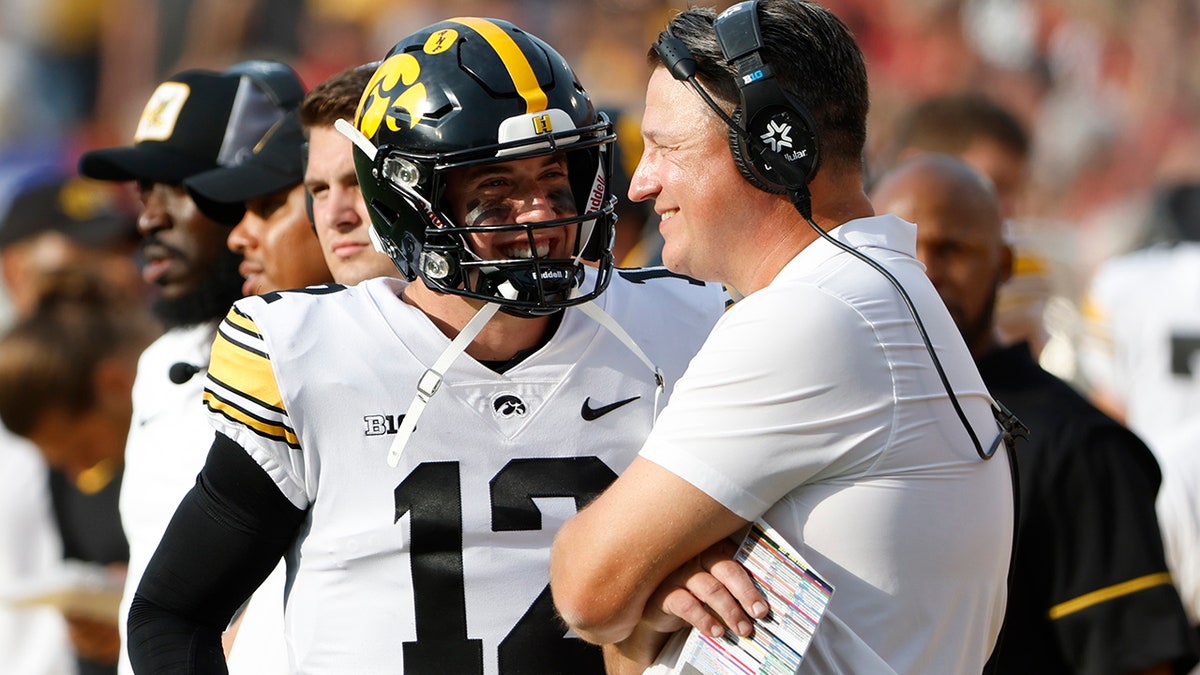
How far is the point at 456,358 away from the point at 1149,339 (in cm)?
464

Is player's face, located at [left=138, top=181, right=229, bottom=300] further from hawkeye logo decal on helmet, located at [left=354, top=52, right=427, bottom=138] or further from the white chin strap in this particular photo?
the white chin strap

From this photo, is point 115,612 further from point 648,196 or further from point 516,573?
point 648,196

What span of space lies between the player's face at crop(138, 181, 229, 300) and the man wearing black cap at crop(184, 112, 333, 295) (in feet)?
1.06

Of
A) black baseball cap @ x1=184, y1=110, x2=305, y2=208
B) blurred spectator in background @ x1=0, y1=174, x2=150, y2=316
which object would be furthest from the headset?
blurred spectator in background @ x1=0, y1=174, x2=150, y2=316

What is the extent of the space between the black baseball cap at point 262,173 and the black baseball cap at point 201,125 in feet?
0.88

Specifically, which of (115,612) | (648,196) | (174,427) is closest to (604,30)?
(115,612)

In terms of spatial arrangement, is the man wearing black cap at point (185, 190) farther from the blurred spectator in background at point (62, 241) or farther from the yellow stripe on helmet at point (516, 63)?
the blurred spectator in background at point (62, 241)

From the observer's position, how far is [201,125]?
369cm

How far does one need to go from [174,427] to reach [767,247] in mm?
1665

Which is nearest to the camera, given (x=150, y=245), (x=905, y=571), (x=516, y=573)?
(x=905, y=571)

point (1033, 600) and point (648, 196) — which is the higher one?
point (648, 196)

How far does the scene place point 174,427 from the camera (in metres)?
3.19

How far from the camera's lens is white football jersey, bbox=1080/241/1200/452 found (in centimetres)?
597

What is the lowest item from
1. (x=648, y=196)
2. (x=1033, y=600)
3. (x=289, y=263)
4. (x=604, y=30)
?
(x=604, y=30)
